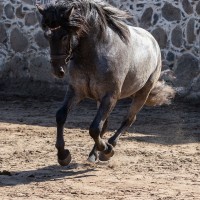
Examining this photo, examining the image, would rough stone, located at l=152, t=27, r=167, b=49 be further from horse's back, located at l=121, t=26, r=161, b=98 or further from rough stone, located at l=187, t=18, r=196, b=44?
horse's back, located at l=121, t=26, r=161, b=98

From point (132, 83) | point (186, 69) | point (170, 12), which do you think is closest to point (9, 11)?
point (170, 12)

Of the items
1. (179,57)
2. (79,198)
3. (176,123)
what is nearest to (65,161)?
(79,198)

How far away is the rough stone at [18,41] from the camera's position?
14328 millimetres

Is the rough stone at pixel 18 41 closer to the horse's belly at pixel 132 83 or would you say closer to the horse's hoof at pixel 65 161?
the horse's belly at pixel 132 83

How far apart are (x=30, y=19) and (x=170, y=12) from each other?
8.95ft

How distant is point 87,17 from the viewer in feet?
24.8

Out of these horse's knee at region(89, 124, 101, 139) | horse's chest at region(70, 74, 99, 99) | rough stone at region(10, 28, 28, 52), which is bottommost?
rough stone at region(10, 28, 28, 52)

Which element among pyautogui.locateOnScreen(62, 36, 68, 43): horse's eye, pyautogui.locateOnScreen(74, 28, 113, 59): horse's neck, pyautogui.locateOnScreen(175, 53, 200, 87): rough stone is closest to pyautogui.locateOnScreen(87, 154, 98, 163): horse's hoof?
pyautogui.locateOnScreen(74, 28, 113, 59): horse's neck

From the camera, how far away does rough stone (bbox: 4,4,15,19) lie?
14.4 metres

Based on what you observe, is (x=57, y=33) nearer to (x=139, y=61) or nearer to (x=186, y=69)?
(x=139, y=61)

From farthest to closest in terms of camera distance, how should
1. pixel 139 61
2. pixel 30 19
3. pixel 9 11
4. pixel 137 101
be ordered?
pixel 9 11, pixel 30 19, pixel 137 101, pixel 139 61

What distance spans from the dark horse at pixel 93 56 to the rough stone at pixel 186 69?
4.91 metres

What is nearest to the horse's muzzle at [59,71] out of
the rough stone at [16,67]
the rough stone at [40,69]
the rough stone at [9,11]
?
the rough stone at [40,69]

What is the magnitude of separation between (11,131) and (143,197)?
4.16 meters
